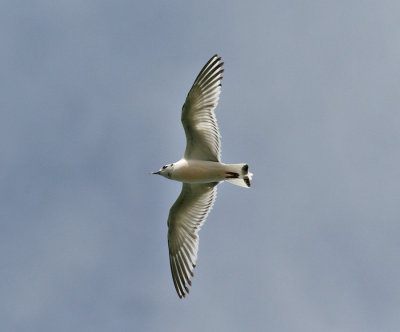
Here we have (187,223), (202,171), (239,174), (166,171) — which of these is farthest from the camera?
(187,223)

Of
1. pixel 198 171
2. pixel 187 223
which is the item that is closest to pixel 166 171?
pixel 198 171

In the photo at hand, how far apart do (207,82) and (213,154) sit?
1.65 meters

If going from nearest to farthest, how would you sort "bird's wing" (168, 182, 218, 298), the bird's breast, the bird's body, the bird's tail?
the bird's tail → the bird's body → the bird's breast → "bird's wing" (168, 182, 218, 298)

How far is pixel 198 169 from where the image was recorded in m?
16.5

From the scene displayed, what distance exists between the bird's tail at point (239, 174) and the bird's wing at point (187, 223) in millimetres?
1081

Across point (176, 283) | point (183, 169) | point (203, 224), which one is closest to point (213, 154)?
point (183, 169)

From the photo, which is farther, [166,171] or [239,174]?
[166,171]

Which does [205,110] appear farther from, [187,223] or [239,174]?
[187,223]

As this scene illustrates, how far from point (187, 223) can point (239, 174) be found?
2.24m

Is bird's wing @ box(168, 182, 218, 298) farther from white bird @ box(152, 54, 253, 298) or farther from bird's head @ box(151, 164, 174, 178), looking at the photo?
bird's head @ box(151, 164, 174, 178)

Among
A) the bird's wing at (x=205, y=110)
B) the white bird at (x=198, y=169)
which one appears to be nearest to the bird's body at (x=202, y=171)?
the white bird at (x=198, y=169)

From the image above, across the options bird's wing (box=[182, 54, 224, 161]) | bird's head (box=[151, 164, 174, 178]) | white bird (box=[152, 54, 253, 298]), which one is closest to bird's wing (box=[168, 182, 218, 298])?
white bird (box=[152, 54, 253, 298])

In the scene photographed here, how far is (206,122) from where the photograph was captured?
1642 cm

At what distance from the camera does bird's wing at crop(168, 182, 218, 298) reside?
17.5 m
